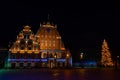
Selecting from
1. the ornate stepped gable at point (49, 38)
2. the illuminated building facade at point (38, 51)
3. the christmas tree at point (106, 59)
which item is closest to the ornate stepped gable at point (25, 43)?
the illuminated building facade at point (38, 51)

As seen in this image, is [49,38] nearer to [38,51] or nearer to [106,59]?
[38,51]

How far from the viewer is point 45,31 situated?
74.2 m

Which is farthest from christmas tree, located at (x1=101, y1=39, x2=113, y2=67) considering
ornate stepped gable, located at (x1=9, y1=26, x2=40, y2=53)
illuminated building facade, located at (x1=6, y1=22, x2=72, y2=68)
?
ornate stepped gable, located at (x1=9, y1=26, x2=40, y2=53)

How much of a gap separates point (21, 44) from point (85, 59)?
90.0 feet

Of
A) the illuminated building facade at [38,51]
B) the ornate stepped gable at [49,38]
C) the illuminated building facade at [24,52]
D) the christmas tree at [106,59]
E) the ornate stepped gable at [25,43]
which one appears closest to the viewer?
the illuminated building facade at [24,52]

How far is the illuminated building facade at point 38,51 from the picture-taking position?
70.6m

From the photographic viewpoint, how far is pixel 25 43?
234 ft

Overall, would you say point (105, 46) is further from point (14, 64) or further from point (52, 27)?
point (14, 64)

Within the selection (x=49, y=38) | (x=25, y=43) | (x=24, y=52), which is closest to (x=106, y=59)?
(x=49, y=38)

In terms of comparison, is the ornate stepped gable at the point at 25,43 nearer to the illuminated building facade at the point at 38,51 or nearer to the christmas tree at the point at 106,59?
the illuminated building facade at the point at 38,51

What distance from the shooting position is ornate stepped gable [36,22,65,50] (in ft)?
239

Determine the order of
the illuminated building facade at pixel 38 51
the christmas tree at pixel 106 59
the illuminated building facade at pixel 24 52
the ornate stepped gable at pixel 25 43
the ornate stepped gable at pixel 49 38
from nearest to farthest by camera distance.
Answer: the illuminated building facade at pixel 24 52 → the illuminated building facade at pixel 38 51 → the ornate stepped gable at pixel 25 43 → the ornate stepped gable at pixel 49 38 → the christmas tree at pixel 106 59

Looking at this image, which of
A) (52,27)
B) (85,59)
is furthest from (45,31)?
(85,59)

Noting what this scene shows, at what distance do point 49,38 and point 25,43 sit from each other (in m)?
8.19
